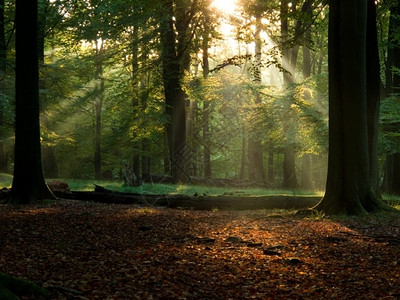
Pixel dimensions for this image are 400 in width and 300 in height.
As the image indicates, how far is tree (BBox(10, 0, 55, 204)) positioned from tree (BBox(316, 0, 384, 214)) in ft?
25.3

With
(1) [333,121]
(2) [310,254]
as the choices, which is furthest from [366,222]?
(2) [310,254]

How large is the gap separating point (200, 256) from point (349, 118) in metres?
5.48

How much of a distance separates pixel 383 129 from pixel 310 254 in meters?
13.1

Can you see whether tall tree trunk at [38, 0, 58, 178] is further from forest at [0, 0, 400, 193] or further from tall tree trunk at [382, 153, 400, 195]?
tall tree trunk at [382, 153, 400, 195]

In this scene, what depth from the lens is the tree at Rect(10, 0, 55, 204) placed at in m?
11.6

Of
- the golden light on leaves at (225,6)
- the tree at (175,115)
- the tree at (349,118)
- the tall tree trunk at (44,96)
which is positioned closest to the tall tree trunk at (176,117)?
the tree at (175,115)

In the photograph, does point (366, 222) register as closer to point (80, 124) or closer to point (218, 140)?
point (218, 140)

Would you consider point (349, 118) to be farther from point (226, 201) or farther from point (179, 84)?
point (179, 84)

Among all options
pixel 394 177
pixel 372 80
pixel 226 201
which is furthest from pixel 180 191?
pixel 394 177

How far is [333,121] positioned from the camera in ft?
34.0

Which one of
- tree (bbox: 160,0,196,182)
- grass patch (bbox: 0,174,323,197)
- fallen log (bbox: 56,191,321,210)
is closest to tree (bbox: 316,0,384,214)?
fallen log (bbox: 56,191,321,210)

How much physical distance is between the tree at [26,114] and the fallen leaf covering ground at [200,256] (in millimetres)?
1811

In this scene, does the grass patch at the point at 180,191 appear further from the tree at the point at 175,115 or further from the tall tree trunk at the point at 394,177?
the tall tree trunk at the point at 394,177

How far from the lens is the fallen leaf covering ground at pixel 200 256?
493cm
